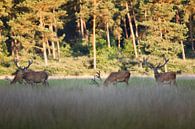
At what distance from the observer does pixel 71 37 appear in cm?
5788

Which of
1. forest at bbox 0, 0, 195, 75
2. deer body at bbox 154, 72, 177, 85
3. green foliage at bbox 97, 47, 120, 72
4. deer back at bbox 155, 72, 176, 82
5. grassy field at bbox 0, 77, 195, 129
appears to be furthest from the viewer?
green foliage at bbox 97, 47, 120, 72

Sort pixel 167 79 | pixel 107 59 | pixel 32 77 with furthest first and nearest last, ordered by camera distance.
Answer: pixel 107 59 → pixel 32 77 → pixel 167 79

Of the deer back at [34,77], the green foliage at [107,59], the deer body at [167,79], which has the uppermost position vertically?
the deer back at [34,77]

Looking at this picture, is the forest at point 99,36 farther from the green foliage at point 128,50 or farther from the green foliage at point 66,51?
the green foliage at point 66,51

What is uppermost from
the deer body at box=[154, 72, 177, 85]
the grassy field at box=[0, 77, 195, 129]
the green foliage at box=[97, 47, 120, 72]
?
the grassy field at box=[0, 77, 195, 129]

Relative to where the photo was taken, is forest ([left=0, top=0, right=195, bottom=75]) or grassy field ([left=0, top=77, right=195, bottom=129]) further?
forest ([left=0, top=0, right=195, bottom=75])

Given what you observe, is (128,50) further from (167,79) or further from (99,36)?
(167,79)

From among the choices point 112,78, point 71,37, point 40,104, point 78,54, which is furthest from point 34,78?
point 71,37

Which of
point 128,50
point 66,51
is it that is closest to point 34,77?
point 128,50

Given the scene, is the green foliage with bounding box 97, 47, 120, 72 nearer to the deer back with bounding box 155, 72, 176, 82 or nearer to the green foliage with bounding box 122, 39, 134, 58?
the green foliage with bounding box 122, 39, 134, 58

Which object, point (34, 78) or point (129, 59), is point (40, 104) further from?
point (129, 59)

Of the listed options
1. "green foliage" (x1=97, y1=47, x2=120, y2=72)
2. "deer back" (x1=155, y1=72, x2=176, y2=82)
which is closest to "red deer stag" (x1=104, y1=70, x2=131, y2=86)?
"deer back" (x1=155, y1=72, x2=176, y2=82)

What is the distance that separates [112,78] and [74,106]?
875 centimetres

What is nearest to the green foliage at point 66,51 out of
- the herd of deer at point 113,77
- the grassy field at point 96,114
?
the herd of deer at point 113,77
